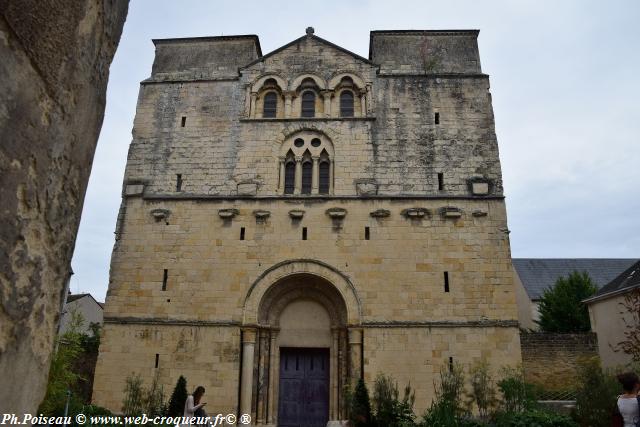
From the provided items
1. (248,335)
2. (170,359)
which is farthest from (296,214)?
(170,359)

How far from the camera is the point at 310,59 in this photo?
53.1 ft

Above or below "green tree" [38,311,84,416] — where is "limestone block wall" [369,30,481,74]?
above

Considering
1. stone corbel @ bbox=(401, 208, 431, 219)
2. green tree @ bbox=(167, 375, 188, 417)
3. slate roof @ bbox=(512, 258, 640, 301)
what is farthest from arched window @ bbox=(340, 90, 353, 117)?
slate roof @ bbox=(512, 258, 640, 301)

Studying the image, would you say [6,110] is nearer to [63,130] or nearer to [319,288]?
[63,130]

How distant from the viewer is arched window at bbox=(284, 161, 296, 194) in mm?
14834

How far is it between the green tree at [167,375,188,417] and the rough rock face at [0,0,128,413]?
1060 centimetres

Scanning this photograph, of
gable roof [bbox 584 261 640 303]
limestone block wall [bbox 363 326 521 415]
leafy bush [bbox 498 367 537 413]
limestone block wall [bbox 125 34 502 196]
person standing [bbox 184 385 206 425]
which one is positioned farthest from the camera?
gable roof [bbox 584 261 640 303]

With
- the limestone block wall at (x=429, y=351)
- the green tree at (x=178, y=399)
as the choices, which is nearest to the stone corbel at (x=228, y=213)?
the green tree at (x=178, y=399)

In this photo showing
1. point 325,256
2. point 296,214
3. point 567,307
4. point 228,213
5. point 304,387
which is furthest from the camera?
point 567,307

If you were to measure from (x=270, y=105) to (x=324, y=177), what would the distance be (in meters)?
3.16

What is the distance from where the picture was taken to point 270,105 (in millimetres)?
15930

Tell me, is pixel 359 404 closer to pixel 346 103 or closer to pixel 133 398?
pixel 133 398

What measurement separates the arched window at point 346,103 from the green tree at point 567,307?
17.8 metres

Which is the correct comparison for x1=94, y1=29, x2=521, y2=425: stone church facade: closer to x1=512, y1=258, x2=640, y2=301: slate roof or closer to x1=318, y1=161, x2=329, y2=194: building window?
x1=318, y1=161, x2=329, y2=194: building window
